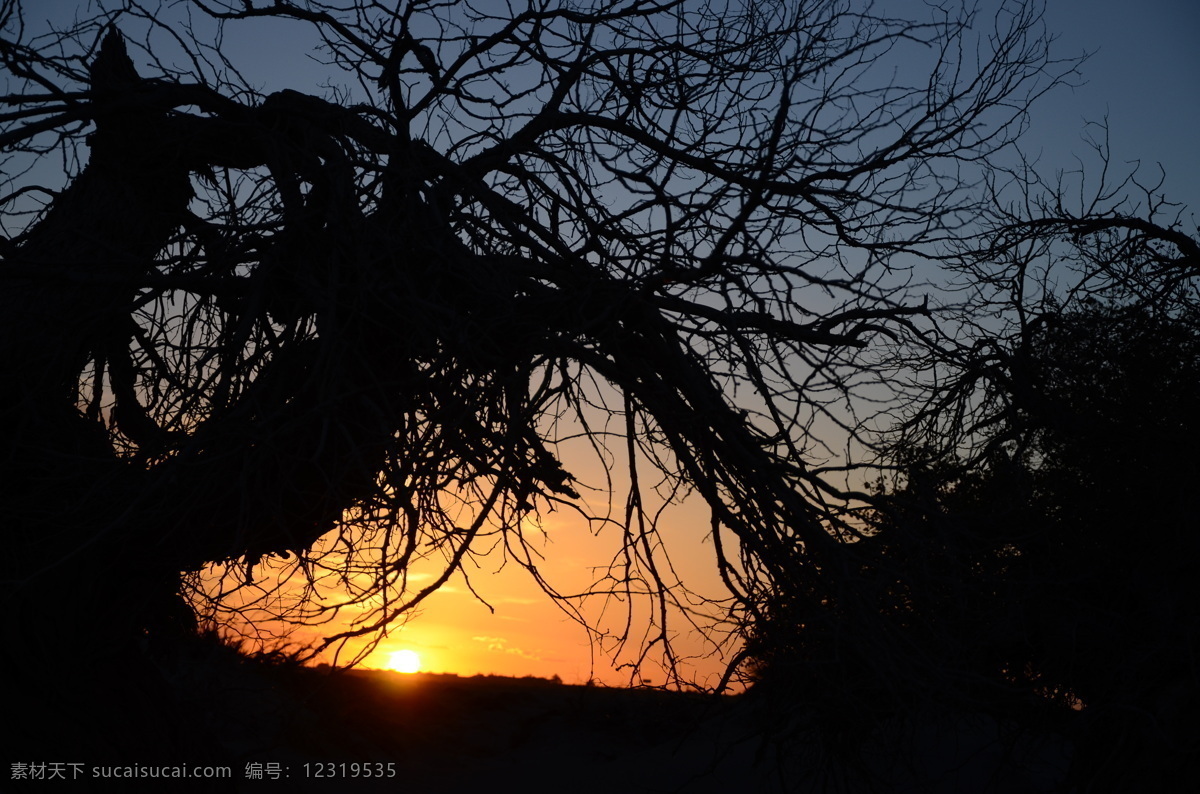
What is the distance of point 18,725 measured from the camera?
5.05 metres

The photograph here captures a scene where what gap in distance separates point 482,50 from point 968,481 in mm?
5821

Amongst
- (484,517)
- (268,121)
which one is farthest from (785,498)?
(268,121)

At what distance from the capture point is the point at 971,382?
8750 mm

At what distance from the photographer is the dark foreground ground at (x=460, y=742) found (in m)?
5.36

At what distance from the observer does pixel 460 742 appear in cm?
1659

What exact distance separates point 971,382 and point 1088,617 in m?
2.23

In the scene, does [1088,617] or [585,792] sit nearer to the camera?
[1088,617]

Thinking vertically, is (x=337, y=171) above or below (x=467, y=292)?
above

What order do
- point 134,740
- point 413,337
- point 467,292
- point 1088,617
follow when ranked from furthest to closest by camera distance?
point 1088,617 → point 134,740 → point 467,292 → point 413,337

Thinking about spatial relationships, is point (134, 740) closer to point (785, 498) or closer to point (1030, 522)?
point (785, 498)

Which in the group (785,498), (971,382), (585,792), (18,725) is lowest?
(585,792)

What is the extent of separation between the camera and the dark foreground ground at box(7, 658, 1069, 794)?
17.6ft

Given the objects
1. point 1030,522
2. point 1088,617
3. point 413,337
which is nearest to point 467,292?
point 413,337

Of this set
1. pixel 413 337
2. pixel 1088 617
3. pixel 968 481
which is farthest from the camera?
pixel 968 481
